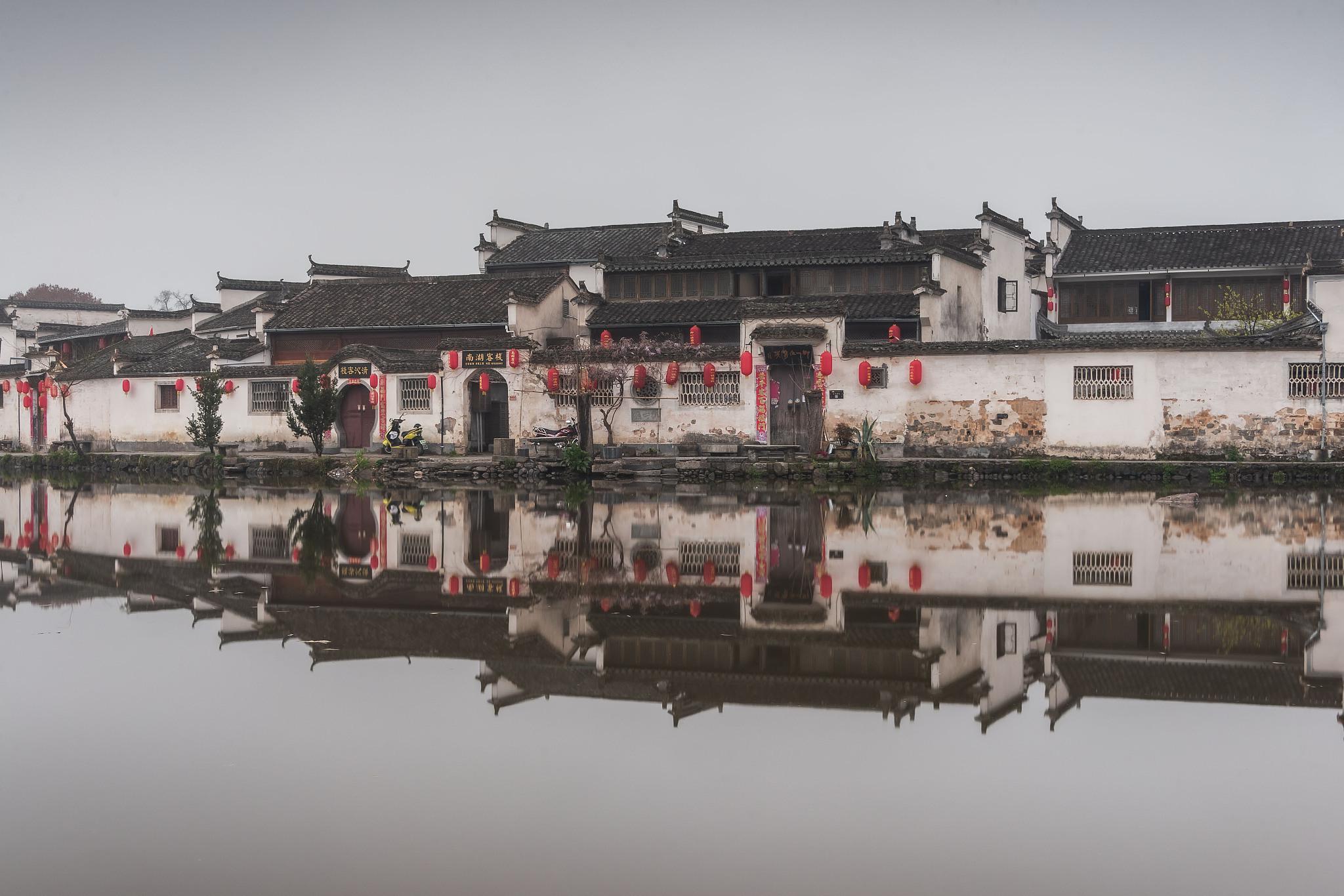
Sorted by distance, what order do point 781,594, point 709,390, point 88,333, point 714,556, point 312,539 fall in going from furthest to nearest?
point 88,333
point 709,390
point 312,539
point 714,556
point 781,594

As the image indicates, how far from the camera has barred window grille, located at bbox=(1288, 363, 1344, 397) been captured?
29750 millimetres

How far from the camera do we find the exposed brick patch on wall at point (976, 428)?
1246 inches

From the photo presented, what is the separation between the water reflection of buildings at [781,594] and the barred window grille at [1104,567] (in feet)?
0.20

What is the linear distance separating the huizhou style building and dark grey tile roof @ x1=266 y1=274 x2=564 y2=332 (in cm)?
11

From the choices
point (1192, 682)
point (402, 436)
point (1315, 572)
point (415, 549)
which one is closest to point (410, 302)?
point (402, 436)

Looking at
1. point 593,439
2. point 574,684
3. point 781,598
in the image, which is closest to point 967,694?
point 574,684

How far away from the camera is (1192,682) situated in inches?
372

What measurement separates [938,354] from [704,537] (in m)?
15.5

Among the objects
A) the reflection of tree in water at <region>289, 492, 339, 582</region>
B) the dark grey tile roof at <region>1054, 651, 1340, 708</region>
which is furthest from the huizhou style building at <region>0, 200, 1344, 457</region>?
the dark grey tile roof at <region>1054, 651, 1340, 708</region>

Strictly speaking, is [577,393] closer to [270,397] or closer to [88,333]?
[270,397]

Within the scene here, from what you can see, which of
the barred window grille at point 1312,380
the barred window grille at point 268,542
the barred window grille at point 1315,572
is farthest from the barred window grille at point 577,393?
the barred window grille at point 1315,572

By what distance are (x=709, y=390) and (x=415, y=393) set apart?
8622mm

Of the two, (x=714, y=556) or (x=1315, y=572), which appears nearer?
(x=1315, y=572)

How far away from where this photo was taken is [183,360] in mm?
42750
